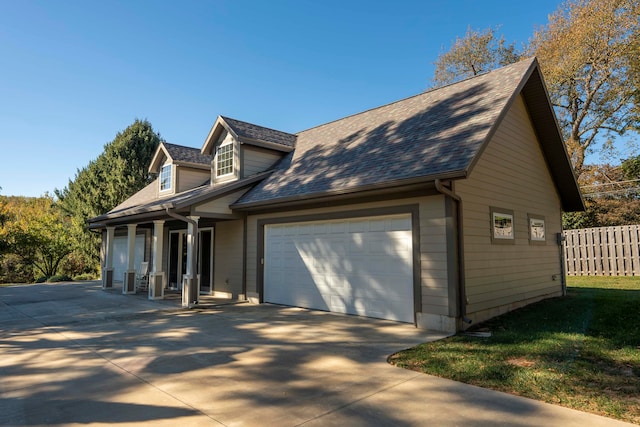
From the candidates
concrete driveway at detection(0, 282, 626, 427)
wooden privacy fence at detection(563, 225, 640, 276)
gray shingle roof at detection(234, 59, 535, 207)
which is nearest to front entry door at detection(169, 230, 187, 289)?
gray shingle roof at detection(234, 59, 535, 207)

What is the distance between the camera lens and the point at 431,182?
6.72 m

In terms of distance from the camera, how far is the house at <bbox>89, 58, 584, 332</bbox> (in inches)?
278

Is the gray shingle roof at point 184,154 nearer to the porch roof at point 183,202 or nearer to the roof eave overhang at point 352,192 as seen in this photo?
the porch roof at point 183,202

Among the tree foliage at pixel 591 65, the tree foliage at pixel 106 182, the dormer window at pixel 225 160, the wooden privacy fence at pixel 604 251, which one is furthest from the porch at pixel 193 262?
the tree foliage at pixel 591 65

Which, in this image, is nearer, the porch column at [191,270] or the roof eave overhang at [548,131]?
the roof eave overhang at [548,131]

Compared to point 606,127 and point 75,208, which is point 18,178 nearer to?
point 75,208

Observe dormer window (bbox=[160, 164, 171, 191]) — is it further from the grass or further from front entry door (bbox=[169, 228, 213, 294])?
the grass

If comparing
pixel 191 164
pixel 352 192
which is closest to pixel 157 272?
pixel 191 164

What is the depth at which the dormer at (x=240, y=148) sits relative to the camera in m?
12.3

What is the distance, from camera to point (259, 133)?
13.4 metres

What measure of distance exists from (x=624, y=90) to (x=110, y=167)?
3434cm

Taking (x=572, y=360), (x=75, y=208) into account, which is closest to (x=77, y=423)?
(x=572, y=360)

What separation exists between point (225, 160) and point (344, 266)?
6.76 metres

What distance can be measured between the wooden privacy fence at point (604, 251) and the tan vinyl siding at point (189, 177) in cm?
1534
